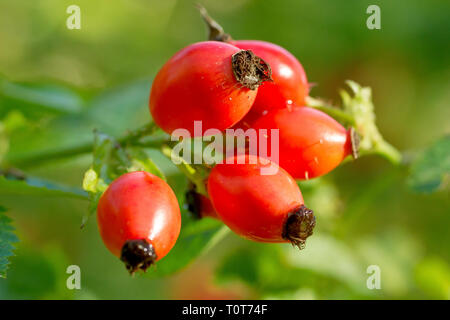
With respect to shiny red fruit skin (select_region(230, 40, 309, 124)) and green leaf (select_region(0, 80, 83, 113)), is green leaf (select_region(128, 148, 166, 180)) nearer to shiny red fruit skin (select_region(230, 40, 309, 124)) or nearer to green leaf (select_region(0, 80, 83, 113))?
shiny red fruit skin (select_region(230, 40, 309, 124))

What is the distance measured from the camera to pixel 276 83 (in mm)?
2457

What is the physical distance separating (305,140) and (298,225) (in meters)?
0.45

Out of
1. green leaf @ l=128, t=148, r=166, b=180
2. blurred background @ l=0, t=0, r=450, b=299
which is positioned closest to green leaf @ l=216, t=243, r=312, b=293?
blurred background @ l=0, t=0, r=450, b=299

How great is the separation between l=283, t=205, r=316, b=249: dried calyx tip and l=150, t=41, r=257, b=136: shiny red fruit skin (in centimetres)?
46

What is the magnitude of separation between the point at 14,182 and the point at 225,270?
6.00ft

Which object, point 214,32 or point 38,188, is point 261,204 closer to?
point 214,32

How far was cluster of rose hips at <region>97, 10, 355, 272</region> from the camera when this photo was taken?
199cm

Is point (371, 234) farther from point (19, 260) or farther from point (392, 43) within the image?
point (19, 260)

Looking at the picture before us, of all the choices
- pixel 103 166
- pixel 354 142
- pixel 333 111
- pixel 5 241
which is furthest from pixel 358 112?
pixel 5 241

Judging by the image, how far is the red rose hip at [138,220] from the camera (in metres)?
1.94

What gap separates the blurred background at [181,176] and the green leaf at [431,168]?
1.03 ft

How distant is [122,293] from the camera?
518cm

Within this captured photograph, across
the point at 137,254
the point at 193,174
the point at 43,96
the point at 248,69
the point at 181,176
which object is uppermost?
the point at 43,96
